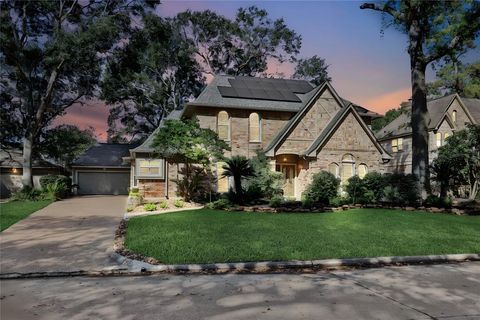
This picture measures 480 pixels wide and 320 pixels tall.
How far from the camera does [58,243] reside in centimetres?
1044

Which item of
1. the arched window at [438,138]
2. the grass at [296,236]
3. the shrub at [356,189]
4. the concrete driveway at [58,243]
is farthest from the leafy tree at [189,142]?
the arched window at [438,138]

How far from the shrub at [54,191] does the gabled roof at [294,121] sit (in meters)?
14.3

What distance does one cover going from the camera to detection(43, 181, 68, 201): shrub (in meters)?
24.9

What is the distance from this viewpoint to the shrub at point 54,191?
24928 mm

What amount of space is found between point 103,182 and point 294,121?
19.9m

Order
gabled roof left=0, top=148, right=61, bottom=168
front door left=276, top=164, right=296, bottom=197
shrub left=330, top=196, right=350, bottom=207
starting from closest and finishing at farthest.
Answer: shrub left=330, top=196, right=350, bottom=207 → front door left=276, top=164, right=296, bottom=197 → gabled roof left=0, top=148, right=61, bottom=168

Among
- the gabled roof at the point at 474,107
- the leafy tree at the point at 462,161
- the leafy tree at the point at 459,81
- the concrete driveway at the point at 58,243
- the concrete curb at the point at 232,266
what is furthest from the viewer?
the leafy tree at the point at 459,81

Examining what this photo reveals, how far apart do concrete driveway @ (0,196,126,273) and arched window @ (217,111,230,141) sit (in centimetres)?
895

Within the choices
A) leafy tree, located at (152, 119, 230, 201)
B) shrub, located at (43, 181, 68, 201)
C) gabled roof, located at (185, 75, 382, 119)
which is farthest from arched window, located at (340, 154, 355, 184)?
shrub, located at (43, 181, 68, 201)

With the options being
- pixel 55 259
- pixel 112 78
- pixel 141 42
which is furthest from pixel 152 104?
pixel 55 259

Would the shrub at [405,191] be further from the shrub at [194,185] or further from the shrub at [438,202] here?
the shrub at [194,185]

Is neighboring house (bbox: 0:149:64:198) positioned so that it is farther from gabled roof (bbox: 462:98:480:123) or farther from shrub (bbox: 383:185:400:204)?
gabled roof (bbox: 462:98:480:123)

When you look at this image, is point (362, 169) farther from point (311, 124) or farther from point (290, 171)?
point (290, 171)

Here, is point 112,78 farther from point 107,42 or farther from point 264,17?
point 264,17
